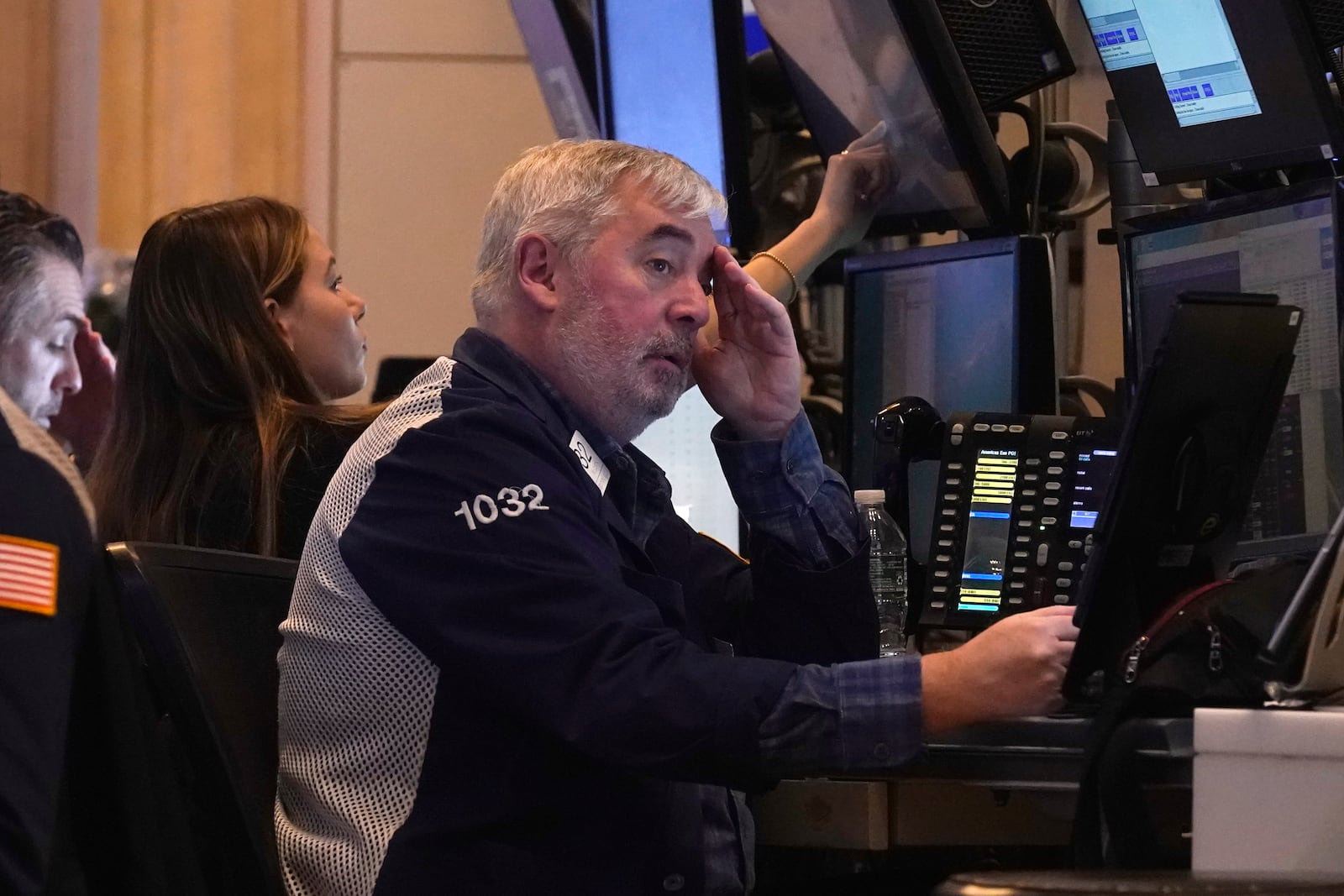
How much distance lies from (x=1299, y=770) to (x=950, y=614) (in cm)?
84

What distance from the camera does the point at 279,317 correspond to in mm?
2441

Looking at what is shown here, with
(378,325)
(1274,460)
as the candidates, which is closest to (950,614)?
(1274,460)

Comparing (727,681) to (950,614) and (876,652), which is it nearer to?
(876,652)

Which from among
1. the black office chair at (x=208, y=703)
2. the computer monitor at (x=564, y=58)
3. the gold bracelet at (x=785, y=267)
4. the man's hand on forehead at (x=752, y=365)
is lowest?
the black office chair at (x=208, y=703)

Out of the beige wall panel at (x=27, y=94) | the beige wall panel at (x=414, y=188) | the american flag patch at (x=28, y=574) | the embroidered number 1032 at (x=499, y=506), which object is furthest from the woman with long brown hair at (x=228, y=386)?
the beige wall panel at (x=27, y=94)

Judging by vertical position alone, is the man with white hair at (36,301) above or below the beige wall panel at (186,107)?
below

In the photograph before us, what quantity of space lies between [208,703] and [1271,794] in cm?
81

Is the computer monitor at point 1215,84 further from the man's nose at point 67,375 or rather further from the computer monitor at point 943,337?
the man's nose at point 67,375

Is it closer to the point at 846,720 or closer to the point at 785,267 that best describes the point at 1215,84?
the point at 785,267

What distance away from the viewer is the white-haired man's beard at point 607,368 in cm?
162

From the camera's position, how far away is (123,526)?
87.4 inches

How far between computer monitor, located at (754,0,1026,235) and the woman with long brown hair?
0.74 meters

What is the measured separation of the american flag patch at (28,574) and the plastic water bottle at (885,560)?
3.81 ft

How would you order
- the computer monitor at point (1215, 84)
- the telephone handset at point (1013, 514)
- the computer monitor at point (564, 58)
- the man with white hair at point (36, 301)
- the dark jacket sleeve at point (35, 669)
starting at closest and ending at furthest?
the dark jacket sleeve at point (35, 669) → the computer monitor at point (1215, 84) → the telephone handset at point (1013, 514) → the man with white hair at point (36, 301) → the computer monitor at point (564, 58)
